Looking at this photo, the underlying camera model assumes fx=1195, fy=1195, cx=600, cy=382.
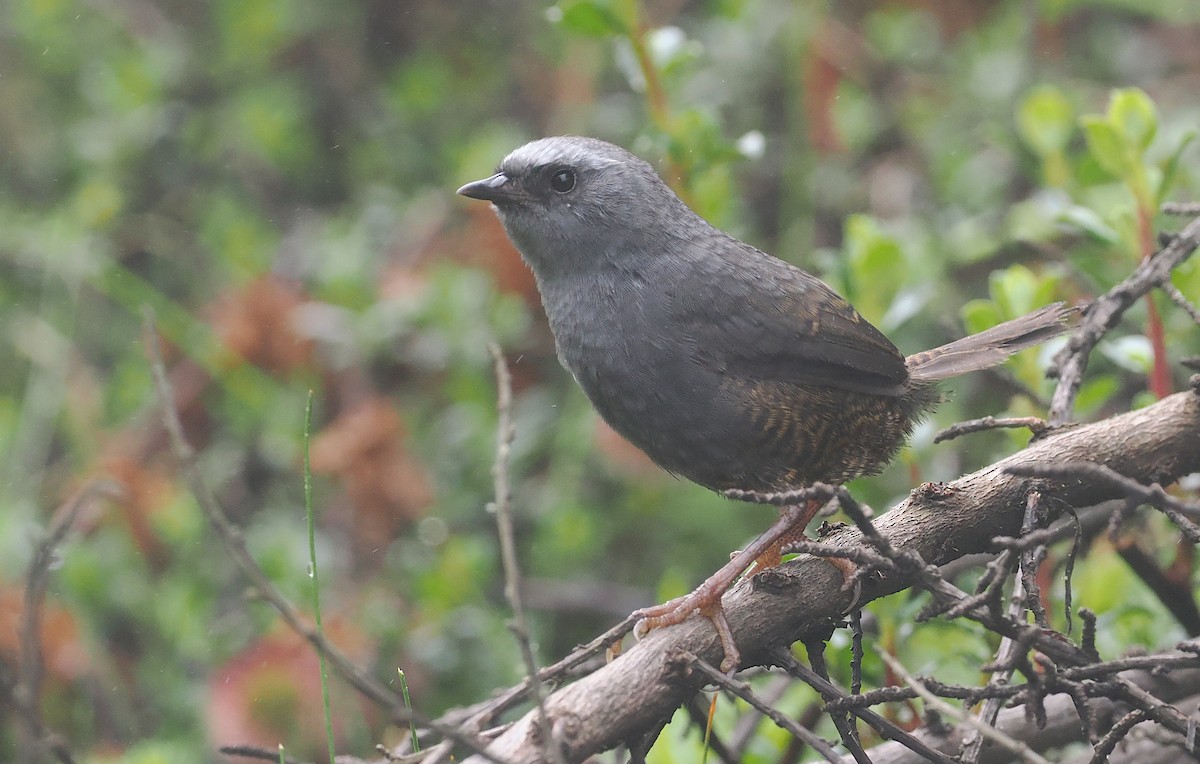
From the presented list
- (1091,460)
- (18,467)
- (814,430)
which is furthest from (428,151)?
(1091,460)

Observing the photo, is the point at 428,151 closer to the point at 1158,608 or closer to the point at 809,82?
the point at 809,82

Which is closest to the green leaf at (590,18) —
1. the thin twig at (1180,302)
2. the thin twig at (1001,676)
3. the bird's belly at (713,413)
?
the bird's belly at (713,413)

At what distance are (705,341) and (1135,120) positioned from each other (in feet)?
4.32

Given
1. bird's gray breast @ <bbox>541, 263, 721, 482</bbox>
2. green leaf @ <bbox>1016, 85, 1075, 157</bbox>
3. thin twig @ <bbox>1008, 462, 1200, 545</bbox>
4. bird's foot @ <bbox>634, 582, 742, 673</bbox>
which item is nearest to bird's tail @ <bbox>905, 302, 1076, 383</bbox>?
bird's gray breast @ <bbox>541, 263, 721, 482</bbox>

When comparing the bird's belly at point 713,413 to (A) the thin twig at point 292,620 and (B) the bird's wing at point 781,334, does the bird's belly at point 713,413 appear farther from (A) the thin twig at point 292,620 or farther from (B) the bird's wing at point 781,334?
(A) the thin twig at point 292,620

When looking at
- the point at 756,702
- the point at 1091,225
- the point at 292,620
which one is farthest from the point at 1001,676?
the point at 1091,225

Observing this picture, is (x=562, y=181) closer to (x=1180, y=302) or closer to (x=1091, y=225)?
(x=1091, y=225)

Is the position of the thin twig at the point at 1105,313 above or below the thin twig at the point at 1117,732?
above

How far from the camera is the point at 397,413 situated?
16.5ft

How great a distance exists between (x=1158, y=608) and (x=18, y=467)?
171 inches

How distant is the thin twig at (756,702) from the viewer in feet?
6.43

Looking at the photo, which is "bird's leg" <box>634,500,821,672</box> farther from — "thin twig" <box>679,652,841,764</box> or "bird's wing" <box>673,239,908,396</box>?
"bird's wing" <box>673,239,908,396</box>

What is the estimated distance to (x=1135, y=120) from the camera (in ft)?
10.4

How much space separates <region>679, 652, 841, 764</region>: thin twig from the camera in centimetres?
196
